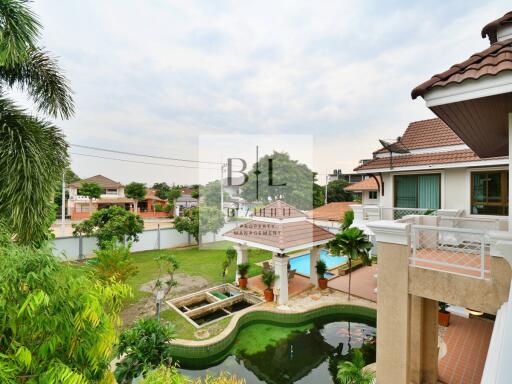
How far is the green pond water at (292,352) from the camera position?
22.4ft

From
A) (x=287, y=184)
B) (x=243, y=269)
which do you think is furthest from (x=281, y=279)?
(x=287, y=184)

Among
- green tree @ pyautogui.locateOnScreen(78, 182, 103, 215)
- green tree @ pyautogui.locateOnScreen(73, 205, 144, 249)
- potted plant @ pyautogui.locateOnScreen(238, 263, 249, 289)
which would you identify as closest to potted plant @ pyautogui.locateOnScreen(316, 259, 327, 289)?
potted plant @ pyautogui.locateOnScreen(238, 263, 249, 289)

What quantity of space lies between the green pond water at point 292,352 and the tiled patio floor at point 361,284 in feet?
4.98

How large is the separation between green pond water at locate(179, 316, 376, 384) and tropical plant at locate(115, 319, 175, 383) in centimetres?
248

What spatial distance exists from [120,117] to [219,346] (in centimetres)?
1642

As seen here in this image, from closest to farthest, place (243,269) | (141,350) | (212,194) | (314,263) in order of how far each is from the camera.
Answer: (141,350) < (243,269) < (314,263) < (212,194)

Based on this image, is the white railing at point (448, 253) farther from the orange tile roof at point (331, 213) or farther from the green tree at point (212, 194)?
the green tree at point (212, 194)

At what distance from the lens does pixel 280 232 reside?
1095 centimetres

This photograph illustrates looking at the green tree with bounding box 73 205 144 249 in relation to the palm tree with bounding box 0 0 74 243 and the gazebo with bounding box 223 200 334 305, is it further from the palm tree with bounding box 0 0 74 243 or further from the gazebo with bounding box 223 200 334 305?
the palm tree with bounding box 0 0 74 243

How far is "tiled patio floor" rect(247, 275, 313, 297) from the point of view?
11.3 meters

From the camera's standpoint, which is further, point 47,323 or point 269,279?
point 269,279

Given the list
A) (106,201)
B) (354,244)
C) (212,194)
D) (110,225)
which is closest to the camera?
(354,244)

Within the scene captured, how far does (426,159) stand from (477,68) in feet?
27.4

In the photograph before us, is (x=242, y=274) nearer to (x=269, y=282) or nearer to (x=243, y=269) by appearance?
(x=243, y=269)
